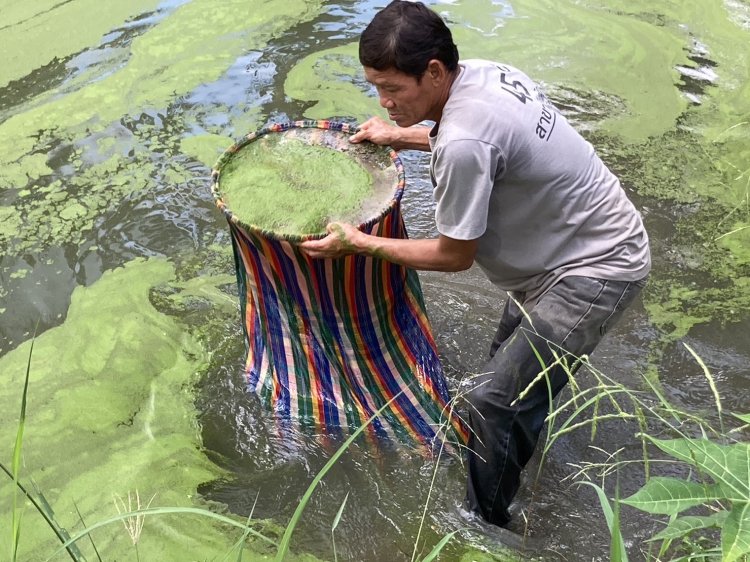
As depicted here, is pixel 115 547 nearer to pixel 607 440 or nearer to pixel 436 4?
pixel 607 440

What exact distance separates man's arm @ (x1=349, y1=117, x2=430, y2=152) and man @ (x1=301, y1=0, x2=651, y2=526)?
7.1 inches

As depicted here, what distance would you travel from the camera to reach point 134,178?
10.4ft

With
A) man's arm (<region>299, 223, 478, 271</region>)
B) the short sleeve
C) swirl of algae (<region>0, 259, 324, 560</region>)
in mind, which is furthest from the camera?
swirl of algae (<region>0, 259, 324, 560</region>)

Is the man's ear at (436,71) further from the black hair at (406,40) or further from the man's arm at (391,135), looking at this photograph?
the man's arm at (391,135)

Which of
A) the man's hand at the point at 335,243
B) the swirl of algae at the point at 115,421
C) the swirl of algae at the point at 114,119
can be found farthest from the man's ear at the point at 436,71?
the swirl of algae at the point at 114,119

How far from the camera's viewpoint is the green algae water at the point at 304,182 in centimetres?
168

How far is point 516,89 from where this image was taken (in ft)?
5.08

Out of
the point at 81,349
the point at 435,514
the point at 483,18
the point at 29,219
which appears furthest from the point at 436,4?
the point at 435,514

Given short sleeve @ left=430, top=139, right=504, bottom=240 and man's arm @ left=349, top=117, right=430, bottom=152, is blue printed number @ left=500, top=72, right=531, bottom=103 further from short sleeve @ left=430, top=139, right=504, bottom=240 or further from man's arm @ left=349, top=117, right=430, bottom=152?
man's arm @ left=349, top=117, right=430, bottom=152

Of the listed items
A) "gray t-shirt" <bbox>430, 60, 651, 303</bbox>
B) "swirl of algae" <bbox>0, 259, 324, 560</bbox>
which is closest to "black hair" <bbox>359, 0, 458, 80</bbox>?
"gray t-shirt" <bbox>430, 60, 651, 303</bbox>

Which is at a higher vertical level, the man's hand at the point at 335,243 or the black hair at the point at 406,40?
the black hair at the point at 406,40

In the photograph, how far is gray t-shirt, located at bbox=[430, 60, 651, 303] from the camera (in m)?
1.44

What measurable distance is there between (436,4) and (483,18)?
0.35 metres

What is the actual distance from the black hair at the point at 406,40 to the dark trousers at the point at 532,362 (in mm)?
616
